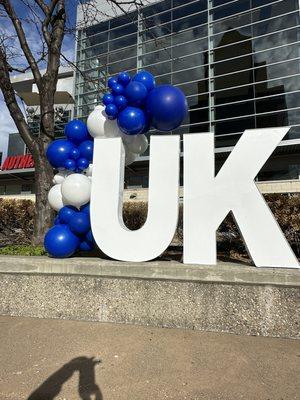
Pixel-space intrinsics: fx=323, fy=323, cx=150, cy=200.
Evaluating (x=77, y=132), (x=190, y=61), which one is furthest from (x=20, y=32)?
(x=190, y=61)

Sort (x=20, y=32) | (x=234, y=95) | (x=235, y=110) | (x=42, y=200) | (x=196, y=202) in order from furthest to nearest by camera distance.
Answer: (x=234, y=95) → (x=235, y=110) → (x=20, y=32) → (x=42, y=200) → (x=196, y=202)

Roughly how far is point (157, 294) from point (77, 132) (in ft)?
9.34

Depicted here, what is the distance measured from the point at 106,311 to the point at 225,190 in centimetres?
205

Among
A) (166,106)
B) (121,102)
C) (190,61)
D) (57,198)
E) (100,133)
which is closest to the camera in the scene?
(166,106)

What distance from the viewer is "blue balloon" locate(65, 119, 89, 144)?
5105mm

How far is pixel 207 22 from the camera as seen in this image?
20.0 metres

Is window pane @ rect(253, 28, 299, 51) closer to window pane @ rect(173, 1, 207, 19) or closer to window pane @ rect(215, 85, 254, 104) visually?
window pane @ rect(215, 85, 254, 104)

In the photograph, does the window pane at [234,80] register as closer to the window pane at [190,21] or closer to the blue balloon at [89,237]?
the window pane at [190,21]

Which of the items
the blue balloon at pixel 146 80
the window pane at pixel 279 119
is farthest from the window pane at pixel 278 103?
the blue balloon at pixel 146 80

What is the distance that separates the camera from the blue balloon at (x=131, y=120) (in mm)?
4348

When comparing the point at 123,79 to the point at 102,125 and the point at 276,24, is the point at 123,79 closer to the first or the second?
the point at 102,125

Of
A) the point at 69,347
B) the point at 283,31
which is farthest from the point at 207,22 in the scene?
the point at 69,347

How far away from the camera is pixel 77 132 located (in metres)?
5.11

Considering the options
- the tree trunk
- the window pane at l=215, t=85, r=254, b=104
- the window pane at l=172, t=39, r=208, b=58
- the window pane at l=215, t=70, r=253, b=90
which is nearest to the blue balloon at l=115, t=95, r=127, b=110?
the tree trunk
